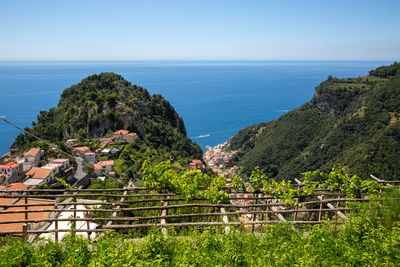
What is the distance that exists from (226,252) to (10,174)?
86.8 feet

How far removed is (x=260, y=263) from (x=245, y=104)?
449 ft

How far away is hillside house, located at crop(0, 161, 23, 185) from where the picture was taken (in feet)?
76.8

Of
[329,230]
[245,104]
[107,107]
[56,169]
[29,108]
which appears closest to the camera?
[329,230]

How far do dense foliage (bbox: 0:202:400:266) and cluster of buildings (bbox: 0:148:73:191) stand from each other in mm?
19993

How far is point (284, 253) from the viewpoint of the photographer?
4.17m

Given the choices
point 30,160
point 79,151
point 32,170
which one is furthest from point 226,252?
point 79,151

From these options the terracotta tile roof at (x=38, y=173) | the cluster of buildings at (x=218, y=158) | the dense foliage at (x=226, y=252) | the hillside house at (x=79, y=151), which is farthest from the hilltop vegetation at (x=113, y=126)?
the dense foliage at (x=226, y=252)

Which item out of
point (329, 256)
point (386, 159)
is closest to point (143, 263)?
point (329, 256)

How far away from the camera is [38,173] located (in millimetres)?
24594

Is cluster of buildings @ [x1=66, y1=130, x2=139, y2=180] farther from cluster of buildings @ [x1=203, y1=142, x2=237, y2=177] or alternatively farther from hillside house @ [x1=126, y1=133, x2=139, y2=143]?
cluster of buildings @ [x1=203, y1=142, x2=237, y2=177]

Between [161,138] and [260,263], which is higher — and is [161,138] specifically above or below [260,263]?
below

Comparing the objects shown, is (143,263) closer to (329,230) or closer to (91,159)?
(329,230)

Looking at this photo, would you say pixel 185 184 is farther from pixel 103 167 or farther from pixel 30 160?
pixel 30 160

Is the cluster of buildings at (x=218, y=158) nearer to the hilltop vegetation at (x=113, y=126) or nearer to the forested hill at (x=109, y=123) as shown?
the forested hill at (x=109, y=123)
